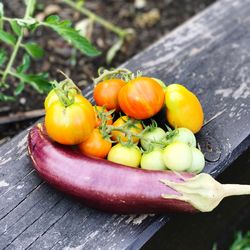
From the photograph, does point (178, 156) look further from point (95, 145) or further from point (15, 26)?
point (15, 26)

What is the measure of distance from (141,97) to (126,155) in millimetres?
170

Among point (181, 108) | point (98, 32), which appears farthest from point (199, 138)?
point (98, 32)

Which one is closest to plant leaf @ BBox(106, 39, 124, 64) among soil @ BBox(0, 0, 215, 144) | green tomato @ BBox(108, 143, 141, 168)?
soil @ BBox(0, 0, 215, 144)

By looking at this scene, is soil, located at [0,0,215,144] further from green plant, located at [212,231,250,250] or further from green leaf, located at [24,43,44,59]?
green plant, located at [212,231,250,250]

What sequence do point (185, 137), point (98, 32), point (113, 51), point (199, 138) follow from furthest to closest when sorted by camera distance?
point (98, 32)
point (113, 51)
point (199, 138)
point (185, 137)

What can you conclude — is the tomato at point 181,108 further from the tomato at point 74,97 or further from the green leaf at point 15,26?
the green leaf at point 15,26

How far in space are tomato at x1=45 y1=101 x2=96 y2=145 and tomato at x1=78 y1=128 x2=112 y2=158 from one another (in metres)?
0.04

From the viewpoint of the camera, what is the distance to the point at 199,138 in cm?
174

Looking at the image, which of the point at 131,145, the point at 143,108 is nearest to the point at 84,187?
the point at 131,145

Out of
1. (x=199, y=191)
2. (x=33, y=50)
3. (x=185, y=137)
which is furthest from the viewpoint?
(x=33, y=50)

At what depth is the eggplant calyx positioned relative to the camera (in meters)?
1.46

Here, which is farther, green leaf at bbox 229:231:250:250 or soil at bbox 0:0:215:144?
soil at bbox 0:0:215:144

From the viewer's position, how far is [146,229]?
60.2 inches

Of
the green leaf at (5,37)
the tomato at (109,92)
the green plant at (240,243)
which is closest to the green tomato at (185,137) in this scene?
the tomato at (109,92)
